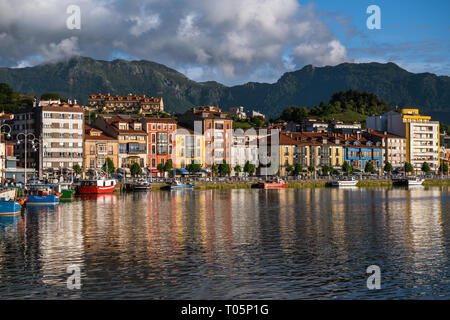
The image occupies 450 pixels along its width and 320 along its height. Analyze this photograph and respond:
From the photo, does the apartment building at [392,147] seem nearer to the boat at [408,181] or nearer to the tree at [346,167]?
the tree at [346,167]

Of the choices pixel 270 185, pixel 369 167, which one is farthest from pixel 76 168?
pixel 369 167

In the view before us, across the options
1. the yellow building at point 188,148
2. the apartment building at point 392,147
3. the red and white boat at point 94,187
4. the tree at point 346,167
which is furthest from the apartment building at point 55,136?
the apartment building at point 392,147

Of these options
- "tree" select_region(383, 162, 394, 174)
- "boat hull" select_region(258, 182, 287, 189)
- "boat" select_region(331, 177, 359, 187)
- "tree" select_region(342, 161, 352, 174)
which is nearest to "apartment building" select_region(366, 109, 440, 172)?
"tree" select_region(383, 162, 394, 174)

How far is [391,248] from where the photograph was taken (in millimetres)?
41312

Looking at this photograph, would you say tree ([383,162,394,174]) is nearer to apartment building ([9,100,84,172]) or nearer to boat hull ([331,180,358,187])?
boat hull ([331,180,358,187])

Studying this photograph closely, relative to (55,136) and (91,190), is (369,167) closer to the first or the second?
(55,136)

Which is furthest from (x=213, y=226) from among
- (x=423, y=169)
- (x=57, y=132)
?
(x=423, y=169)

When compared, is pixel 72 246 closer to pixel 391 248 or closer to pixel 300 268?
pixel 300 268

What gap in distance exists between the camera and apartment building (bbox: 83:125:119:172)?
136 meters

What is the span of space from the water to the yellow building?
8334 centimetres

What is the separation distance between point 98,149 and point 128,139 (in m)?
8.30

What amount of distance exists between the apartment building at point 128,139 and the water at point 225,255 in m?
73.4

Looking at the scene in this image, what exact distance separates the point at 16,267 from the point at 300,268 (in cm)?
1661

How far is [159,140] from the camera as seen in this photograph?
147125 millimetres
